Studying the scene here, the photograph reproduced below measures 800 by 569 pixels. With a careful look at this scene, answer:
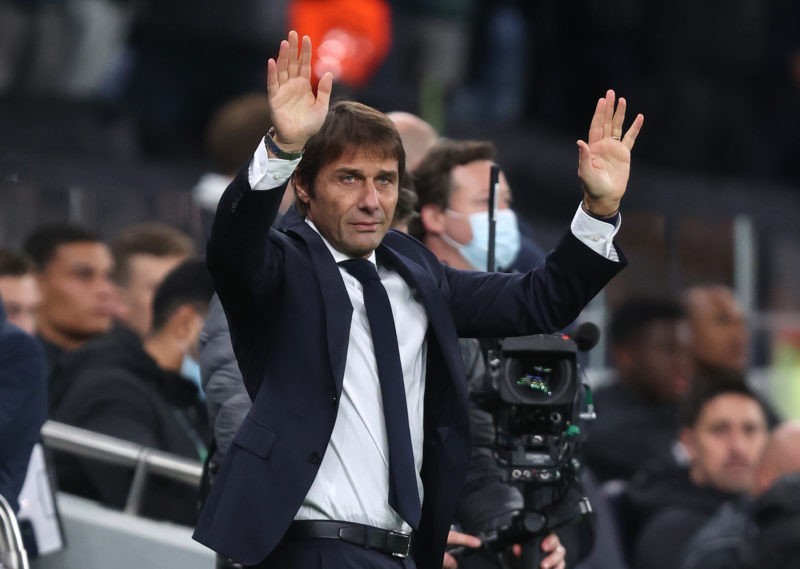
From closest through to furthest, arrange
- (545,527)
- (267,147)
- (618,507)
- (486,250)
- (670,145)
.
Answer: (267,147) → (545,527) → (486,250) → (618,507) → (670,145)

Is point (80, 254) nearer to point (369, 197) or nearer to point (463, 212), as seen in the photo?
point (463, 212)

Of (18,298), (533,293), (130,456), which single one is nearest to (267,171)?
(533,293)

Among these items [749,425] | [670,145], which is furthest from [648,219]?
[749,425]

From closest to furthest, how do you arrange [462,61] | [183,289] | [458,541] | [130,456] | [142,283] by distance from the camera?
1. [458,541]
2. [130,456]
3. [183,289]
4. [142,283]
5. [462,61]

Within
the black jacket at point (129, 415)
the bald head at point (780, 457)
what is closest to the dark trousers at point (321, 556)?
the black jacket at point (129, 415)

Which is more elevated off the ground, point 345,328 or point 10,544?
point 345,328

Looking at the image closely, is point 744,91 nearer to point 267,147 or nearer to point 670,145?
point 670,145

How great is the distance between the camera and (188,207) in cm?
890

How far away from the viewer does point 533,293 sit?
13.2 feet

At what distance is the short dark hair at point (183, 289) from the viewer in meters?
6.27

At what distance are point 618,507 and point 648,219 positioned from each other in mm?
4916

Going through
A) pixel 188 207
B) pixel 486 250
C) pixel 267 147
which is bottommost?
pixel 188 207

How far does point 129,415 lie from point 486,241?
65.0 inches

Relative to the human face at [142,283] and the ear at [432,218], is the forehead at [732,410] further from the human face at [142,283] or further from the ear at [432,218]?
the ear at [432,218]
